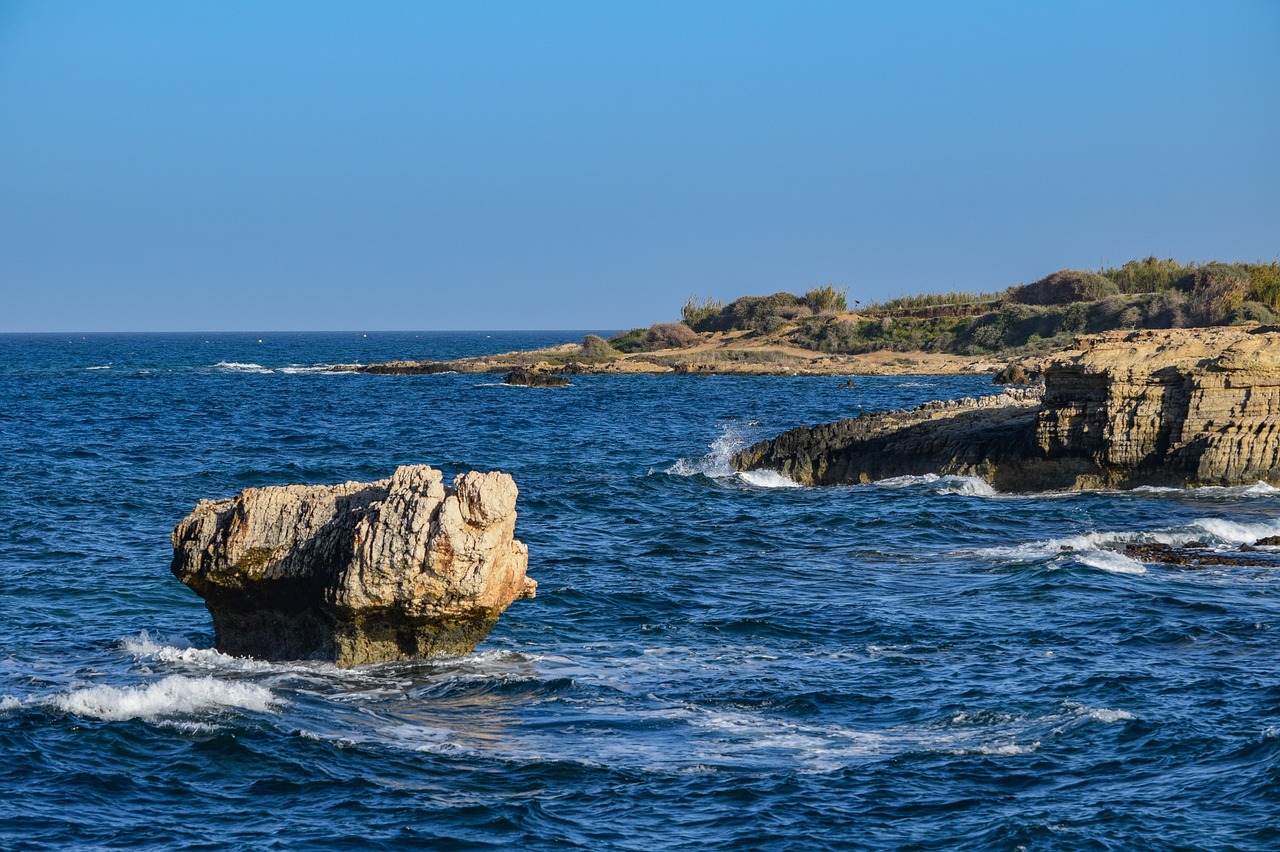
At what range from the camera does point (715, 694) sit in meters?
15.3

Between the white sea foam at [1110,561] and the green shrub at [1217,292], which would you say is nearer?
the white sea foam at [1110,561]

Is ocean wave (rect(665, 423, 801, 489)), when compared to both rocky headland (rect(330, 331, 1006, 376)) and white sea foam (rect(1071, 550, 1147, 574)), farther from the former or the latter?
rocky headland (rect(330, 331, 1006, 376))

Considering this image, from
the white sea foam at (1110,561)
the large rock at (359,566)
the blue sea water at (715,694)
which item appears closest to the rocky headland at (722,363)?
the blue sea water at (715,694)

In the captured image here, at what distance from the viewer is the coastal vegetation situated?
244 ft

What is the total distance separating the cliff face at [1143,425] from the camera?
2823 centimetres

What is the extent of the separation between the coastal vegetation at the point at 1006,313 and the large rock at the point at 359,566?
2427 inches

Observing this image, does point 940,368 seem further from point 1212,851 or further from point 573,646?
point 1212,851

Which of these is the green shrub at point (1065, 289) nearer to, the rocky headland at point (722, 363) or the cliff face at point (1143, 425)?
the rocky headland at point (722, 363)

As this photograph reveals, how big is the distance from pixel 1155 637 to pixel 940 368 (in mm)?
62804

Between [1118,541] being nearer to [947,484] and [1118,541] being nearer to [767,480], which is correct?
[947,484]

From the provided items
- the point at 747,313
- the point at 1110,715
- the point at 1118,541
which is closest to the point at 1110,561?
the point at 1118,541

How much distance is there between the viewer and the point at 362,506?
15438 millimetres

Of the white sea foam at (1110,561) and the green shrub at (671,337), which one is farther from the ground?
the green shrub at (671,337)

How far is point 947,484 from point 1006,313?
2320 inches
